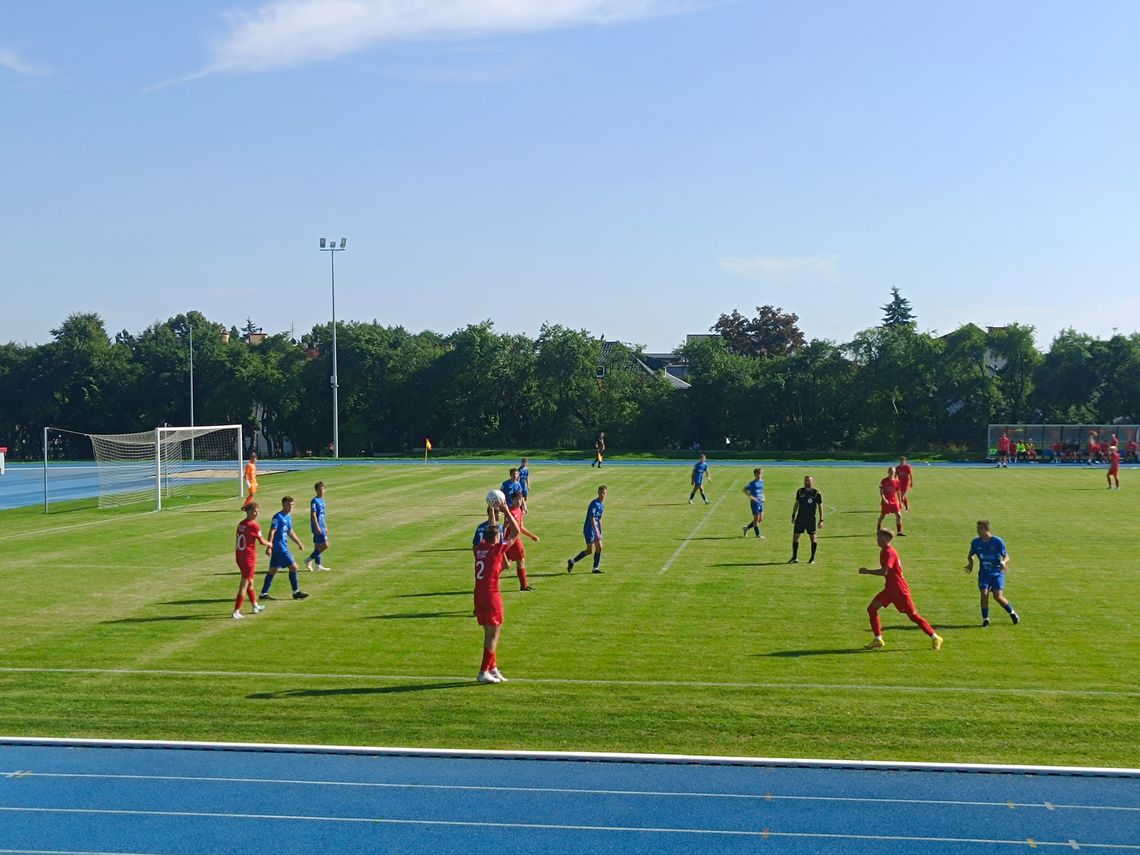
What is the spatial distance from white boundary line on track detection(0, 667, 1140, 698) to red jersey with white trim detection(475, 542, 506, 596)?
5.06ft

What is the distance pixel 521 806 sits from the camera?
923cm

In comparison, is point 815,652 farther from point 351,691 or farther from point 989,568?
point 351,691

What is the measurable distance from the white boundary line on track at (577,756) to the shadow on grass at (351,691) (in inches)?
64.2

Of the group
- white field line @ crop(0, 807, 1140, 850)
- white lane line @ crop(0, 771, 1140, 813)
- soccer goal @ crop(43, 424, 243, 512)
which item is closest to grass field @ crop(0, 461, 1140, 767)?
white lane line @ crop(0, 771, 1140, 813)

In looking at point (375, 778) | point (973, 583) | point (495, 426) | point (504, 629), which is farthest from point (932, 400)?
point (375, 778)

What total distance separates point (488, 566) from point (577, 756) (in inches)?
102

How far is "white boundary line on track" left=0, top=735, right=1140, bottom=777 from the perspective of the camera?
32.1 ft

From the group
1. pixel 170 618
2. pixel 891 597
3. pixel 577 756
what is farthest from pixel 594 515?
pixel 577 756

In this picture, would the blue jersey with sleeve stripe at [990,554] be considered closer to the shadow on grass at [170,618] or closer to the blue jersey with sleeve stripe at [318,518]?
the shadow on grass at [170,618]

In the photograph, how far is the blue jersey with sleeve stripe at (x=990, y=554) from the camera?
52.1 feet

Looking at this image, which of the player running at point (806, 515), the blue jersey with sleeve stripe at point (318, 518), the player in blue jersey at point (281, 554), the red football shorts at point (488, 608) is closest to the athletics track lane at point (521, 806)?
the red football shorts at point (488, 608)

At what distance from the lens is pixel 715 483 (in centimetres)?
4669

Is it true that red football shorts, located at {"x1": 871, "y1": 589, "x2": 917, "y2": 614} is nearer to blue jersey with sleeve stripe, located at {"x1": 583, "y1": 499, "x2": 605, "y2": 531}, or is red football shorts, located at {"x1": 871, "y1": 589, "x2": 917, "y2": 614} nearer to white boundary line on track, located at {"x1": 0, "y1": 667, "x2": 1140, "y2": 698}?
white boundary line on track, located at {"x1": 0, "y1": 667, "x2": 1140, "y2": 698}

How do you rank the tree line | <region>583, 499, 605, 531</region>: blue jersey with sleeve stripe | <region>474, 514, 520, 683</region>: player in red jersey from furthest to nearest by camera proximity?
the tree line < <region>583, 499, 605, 531</region>: blue jersey with sleeve stripe < <region>474, 514, 520, 683</region>: player in red jersey
